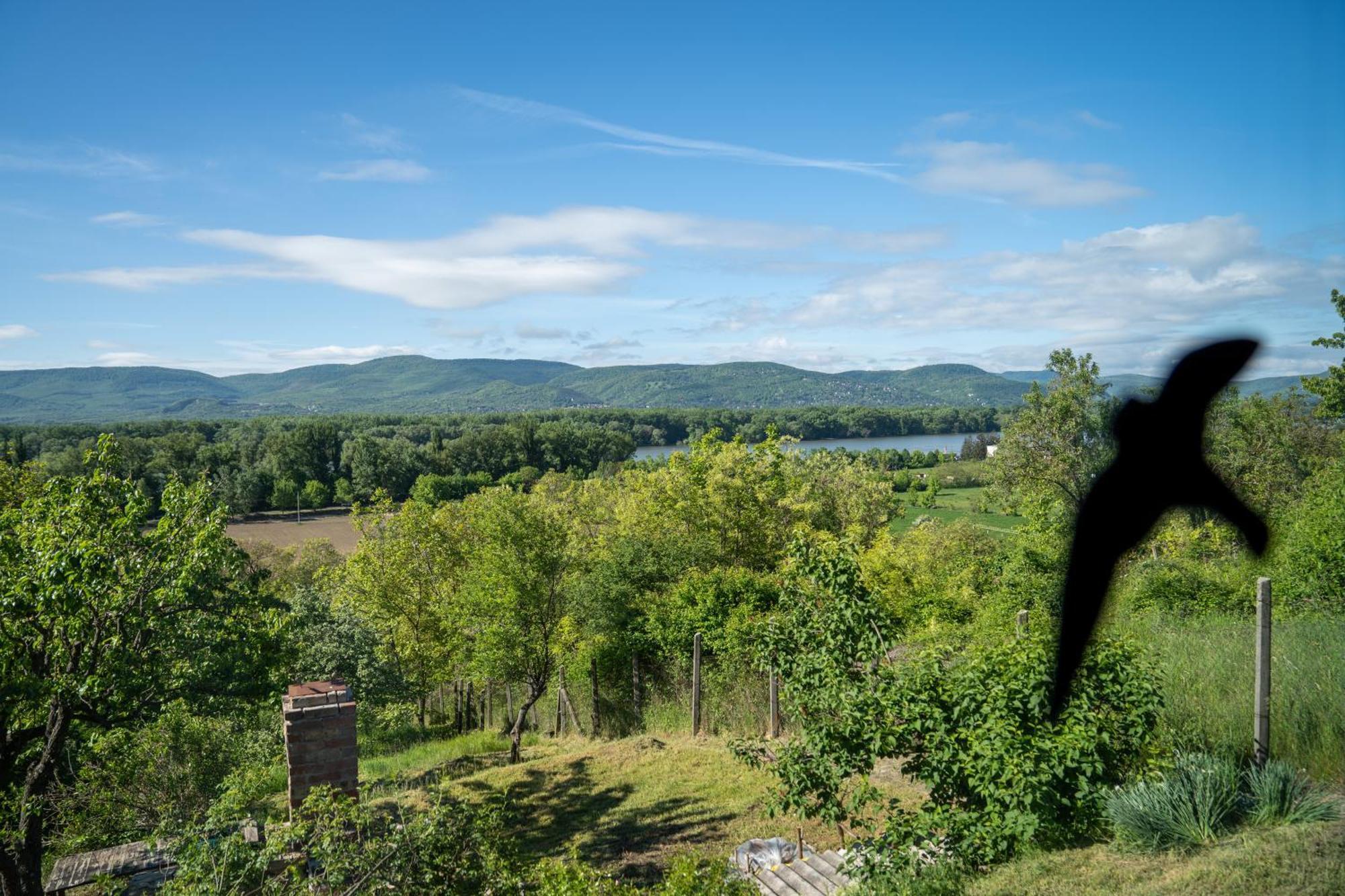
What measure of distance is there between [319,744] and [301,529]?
217ft

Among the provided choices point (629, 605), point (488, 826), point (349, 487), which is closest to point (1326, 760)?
point (488, 826)

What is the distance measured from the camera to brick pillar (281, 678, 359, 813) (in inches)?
209

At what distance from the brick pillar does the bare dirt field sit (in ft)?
162

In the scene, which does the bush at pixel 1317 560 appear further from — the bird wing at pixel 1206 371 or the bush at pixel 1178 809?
the bird wing at pixel 1206 371

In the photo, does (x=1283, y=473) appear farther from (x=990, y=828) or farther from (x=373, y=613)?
(x=373, y=613)

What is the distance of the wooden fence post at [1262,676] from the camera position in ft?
18.0

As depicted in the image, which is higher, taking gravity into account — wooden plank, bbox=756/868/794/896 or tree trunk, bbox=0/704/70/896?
tree trunk, bbox=0/704/70/896

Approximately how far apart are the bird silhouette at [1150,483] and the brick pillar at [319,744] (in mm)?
4960

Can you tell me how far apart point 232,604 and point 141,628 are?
122cm

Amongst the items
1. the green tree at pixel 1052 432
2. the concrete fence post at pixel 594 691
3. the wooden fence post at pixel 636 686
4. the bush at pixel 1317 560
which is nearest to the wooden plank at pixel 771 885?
the wooden fence post at pixel 636 686

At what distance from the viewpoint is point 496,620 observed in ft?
42.9

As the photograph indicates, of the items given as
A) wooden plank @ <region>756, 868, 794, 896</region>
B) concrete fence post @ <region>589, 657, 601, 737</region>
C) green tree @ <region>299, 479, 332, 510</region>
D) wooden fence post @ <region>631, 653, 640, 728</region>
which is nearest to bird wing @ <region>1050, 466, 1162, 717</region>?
wooden plank @ <region>756, 868, 794, 896</region>

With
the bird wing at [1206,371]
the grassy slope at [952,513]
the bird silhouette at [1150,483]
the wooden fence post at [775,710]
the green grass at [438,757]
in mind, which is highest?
the bird wing at [1206,371]

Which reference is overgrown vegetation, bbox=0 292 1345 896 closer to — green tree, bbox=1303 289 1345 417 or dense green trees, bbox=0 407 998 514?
green tree, bbox=1303 289 1345 417
